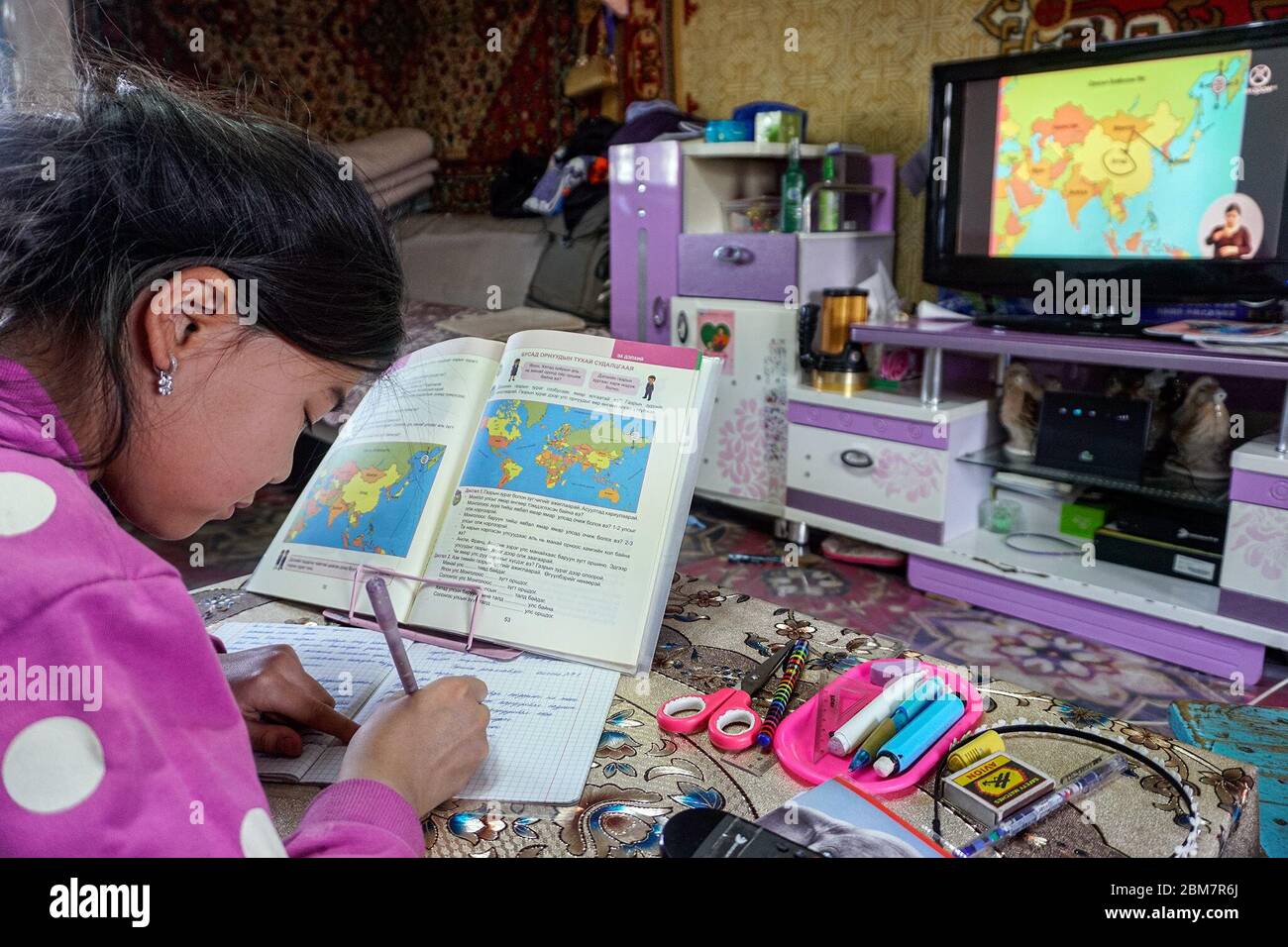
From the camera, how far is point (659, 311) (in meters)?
3.13

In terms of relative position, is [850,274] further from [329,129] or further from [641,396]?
[329,129]

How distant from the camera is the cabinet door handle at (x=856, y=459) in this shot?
257 cm

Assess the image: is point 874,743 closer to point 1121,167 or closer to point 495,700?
point 495,700

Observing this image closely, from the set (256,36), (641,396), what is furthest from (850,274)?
(256,36)

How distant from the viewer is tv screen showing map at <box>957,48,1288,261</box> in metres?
2.06

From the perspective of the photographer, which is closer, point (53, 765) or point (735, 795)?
point (53, 765)

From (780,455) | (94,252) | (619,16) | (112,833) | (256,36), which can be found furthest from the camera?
(256,36)

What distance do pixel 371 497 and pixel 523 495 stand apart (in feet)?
0.61

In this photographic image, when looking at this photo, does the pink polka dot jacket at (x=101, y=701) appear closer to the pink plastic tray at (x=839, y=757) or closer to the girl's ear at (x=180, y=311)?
the girl's ear at (x=180, y=311)

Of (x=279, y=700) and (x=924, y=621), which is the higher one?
(x=279, y=700)

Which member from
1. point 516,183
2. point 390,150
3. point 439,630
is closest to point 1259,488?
point 439,630

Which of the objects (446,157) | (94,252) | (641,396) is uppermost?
(446,157)

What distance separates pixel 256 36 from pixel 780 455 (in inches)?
128

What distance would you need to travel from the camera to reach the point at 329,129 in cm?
455
